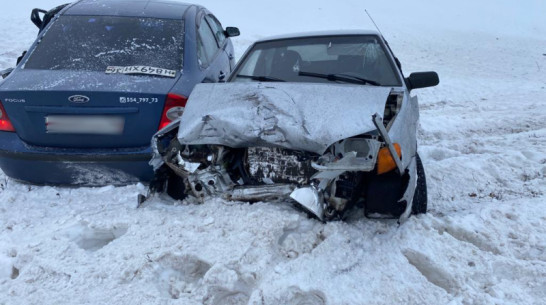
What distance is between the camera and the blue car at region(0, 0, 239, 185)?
364cm

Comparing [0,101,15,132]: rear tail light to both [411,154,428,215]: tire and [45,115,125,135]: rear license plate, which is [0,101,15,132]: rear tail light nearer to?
[45,115,125,135]: rear license plate

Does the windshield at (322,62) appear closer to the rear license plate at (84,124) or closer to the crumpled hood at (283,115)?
the crumpled hood at (283,115)

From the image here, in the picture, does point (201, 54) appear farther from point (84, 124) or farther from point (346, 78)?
point (346, 78)

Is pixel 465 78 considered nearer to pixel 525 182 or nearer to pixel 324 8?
pixel 525 182

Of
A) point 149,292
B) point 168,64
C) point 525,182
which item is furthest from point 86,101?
point 525,182

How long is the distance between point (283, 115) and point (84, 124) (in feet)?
5.57

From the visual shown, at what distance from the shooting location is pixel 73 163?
12.3ft

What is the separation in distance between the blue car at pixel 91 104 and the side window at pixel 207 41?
597mm

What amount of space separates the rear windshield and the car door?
0.30m

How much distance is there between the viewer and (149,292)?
8.54 feet

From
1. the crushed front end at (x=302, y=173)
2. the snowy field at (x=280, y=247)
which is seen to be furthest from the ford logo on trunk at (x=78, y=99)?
the snowy field at (x=280, y=247)

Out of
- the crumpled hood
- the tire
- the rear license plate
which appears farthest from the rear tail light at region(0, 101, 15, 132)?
the tire

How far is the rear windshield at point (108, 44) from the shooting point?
4184 millimetres

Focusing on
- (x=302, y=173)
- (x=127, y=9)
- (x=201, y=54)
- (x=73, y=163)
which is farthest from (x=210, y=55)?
(x=302, y=173)
